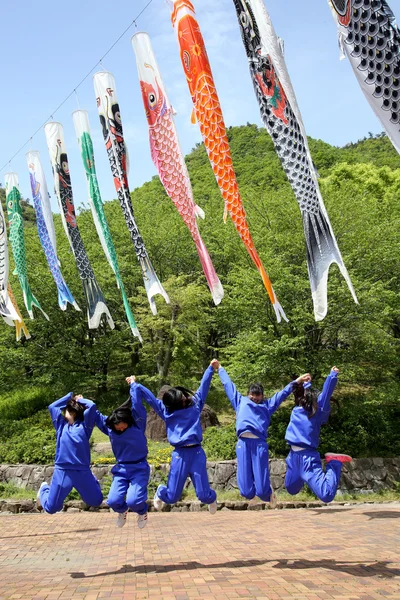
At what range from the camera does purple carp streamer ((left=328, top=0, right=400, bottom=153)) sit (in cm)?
507

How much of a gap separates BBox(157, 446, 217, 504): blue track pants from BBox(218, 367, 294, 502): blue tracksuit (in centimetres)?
50

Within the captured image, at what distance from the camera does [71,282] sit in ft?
78.3

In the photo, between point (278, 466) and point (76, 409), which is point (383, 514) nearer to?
point (278, 466)

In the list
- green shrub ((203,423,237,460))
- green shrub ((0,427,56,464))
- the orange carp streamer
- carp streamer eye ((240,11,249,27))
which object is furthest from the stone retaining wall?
carp streamer eye ((240,11,249,27))

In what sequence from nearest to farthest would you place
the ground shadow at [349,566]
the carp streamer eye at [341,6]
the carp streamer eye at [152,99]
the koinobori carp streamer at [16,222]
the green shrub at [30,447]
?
the carp streamer eye at [341,6]
the ground shadow at [349,566]
the carp streamer eye at [152,99]
the koinobori carp streamer at [16,222]
the green shrub at [30,447]

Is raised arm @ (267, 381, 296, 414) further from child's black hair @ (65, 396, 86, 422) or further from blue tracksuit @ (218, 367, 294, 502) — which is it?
child's black hair @ (65, 396, 86, 422)

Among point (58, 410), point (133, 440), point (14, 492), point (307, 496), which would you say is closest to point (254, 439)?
point (133, 440)

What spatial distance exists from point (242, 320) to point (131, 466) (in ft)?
38.1

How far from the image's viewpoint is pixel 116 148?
33.2ft

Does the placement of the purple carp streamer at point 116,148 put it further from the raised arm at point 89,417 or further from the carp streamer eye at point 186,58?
the raised arm at point 89,417

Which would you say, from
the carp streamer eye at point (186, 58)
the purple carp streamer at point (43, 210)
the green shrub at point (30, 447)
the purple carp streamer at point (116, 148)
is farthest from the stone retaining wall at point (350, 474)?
the carp streamer eye at point (186, 58)

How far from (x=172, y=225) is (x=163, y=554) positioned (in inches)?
761

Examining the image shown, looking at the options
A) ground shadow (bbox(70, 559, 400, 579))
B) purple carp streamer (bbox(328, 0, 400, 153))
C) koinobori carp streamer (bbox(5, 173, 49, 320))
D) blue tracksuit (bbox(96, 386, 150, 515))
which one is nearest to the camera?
purple carp streamer (bbox(328, 0, 400, 153))

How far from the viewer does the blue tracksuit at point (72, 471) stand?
7.07m
